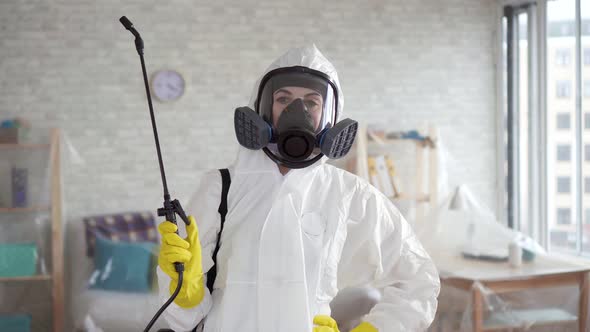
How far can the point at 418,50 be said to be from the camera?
4.94 metres

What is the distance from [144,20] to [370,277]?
10.6 ft

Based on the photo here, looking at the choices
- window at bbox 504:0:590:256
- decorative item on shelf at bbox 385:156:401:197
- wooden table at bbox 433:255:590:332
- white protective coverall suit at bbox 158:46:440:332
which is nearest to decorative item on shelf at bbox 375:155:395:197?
decorative item on shelf at bbox 385:156:401:197

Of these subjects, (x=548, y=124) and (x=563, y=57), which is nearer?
(x=563, y=57)

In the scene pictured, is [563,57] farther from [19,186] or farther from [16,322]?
[16,322]

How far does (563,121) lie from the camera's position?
427 centimetres

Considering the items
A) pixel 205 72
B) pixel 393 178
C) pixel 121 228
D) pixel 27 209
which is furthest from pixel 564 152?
pixel 27 209

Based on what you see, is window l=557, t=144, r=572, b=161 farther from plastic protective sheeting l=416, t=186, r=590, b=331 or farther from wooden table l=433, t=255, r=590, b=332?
wooden table l=433, t=255, r=590, b=332

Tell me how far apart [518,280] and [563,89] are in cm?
162

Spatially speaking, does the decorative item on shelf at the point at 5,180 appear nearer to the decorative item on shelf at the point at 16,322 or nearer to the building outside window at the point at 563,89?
the decorative item on shelf at the point at 16,322

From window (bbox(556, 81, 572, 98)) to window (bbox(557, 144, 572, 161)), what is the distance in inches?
12.8

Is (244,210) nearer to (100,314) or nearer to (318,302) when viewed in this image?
(318,302)

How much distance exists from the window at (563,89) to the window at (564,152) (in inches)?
12.8

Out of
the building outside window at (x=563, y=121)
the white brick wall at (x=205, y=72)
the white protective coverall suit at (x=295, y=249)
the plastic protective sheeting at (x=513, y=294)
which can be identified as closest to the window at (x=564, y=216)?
the building outside window at (x=563, y=121)

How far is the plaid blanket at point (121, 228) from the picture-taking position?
4270mm
